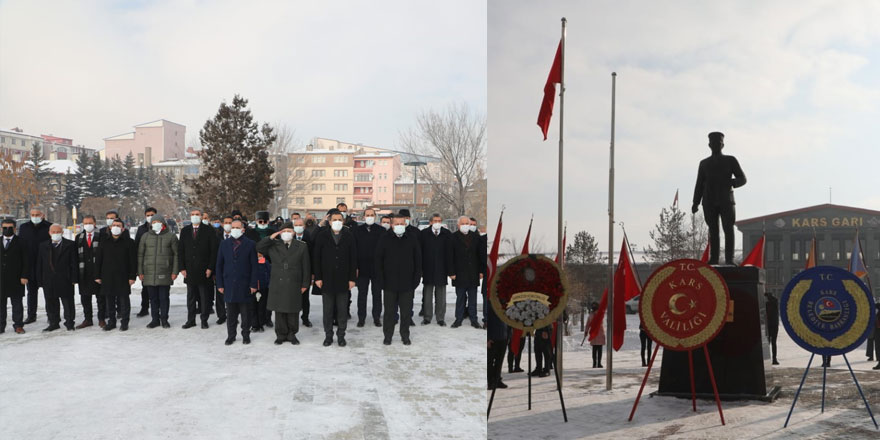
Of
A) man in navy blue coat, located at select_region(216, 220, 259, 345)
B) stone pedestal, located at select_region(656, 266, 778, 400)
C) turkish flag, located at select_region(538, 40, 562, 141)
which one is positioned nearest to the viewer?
stone pedestal, located at select_region(656, 266, 778, 400)

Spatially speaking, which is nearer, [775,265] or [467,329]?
[467,329]

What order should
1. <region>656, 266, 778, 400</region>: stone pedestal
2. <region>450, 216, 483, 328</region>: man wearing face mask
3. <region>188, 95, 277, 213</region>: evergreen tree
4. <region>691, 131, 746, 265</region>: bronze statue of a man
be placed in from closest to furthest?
<region>656, 266, 778, 400</region>: stone pedestal → <region>691, 131, 746, 265</region>: bronze statue of a man → <region>450, 216, 483, 328</region>: man wearing face mask → <region>188, 95, 277, 213</region>: evergreen tree

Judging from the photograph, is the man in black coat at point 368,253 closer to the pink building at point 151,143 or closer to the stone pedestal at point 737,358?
the stone pedestal at point 737,358

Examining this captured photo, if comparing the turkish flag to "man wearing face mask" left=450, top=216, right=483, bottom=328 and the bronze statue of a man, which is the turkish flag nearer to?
the bronze statue of a man

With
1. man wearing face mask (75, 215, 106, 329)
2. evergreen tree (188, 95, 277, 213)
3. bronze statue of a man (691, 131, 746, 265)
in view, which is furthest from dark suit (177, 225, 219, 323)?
evergreen tree (188, 95, 277, 213)

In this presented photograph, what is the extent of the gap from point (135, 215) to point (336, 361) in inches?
1877

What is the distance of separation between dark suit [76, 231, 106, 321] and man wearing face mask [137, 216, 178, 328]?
1.75ft

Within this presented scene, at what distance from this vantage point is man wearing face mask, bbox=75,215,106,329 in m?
9.03

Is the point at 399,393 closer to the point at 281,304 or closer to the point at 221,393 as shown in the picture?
the point at 221,393

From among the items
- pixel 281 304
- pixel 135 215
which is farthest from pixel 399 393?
pixel 135 215

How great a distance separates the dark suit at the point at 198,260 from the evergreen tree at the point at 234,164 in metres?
14.7

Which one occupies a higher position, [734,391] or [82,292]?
[82,292]

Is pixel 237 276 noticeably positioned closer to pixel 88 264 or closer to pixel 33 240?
pixel 88 264

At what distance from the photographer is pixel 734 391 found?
646 centimetres
